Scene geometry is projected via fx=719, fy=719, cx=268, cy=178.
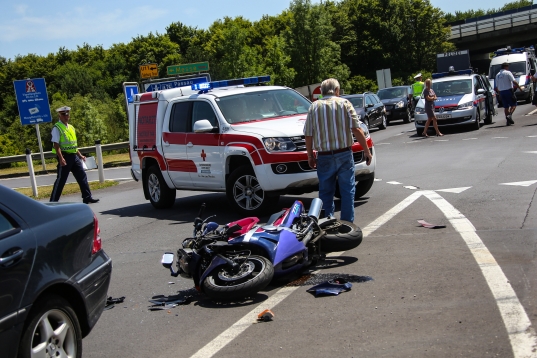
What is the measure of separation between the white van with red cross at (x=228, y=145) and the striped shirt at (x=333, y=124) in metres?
1.88

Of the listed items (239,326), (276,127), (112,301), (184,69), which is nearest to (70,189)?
(276,127)

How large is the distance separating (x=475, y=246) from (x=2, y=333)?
5.04 m

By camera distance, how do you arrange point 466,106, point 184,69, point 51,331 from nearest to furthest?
point 51,331 < point 466,106 < point 184,69

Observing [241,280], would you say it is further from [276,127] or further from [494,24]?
[494,24]

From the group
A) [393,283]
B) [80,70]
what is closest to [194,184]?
[393,283]

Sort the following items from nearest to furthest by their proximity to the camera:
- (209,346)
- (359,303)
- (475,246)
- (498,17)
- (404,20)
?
(209,346) → (359,303) → (475,246) → (498,17) → (404,20)

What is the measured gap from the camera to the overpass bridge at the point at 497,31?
7281 centimetres

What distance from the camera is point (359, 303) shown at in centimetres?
591

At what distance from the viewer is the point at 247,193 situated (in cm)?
1075

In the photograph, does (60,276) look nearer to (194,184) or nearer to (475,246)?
(475,246)

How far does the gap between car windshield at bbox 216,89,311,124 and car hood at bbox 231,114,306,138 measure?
220 millimetres

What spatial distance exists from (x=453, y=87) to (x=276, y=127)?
1528 centimetres

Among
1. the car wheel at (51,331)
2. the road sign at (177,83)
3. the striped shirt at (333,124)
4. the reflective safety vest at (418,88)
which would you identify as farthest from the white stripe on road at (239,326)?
the reflective safety vest at (418,88)

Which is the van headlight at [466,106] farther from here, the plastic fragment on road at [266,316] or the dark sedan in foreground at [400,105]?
the plastic fragment on road at [266,316]
